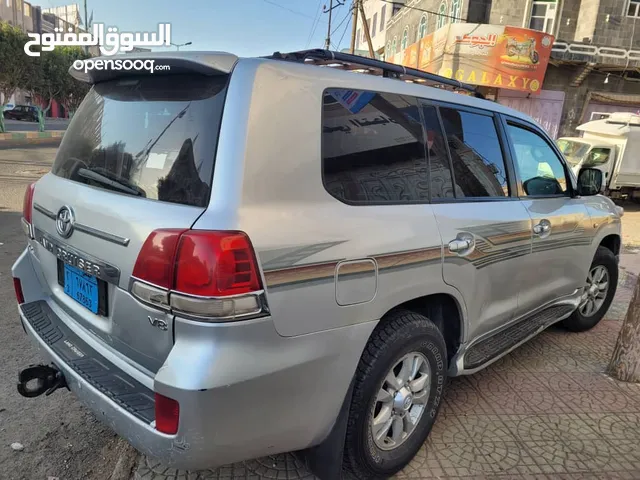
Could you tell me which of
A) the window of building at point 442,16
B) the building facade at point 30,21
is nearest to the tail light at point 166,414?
the window of building at point 442,16

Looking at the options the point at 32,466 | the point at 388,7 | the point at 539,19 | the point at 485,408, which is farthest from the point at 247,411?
the point at 388,7

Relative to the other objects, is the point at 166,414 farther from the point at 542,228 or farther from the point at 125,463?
the point at 542,228

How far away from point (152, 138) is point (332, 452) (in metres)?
1.49

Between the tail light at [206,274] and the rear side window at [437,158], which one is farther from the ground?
the rear side window at [437,158]

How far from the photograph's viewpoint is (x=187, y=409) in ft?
5.21

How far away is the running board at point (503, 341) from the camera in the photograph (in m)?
2.71

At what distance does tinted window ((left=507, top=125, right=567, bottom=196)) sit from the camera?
319 cm

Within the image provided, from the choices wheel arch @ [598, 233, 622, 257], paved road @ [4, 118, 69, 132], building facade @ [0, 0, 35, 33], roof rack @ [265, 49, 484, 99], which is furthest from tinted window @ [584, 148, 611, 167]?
building facade @ [0, 0, 35, 33]

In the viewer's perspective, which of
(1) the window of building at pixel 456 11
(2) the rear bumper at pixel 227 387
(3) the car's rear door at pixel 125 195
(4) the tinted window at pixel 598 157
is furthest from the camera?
(1) the window of building at pixel 456 11

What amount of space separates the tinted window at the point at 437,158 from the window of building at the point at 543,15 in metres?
19.8

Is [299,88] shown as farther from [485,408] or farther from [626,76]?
[626,76]

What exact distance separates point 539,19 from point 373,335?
21100mm

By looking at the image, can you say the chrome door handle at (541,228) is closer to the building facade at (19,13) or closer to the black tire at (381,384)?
the black tire at (381,384)

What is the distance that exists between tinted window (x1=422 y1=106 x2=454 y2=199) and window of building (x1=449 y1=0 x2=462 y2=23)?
1871cm
